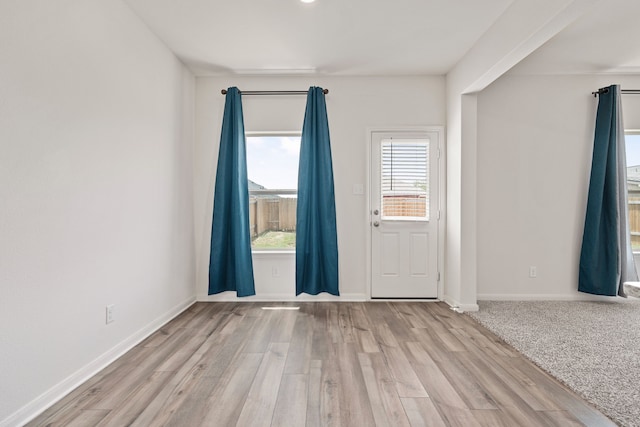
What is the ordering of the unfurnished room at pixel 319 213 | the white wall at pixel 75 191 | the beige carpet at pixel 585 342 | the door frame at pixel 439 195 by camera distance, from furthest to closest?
the door frame at pixel 439 195 → the beige carpet at pixel 585 342 → the unfurnished room at pixel 319 213 → the white wall at pixel 75 191

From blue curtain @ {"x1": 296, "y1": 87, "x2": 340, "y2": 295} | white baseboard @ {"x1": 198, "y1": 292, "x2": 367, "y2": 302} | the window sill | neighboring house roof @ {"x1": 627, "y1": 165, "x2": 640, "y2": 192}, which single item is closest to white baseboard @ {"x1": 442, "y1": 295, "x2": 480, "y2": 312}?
white baseboard @ {"x1": 198, "y1": 292, "x2": 367, "y2": 302}

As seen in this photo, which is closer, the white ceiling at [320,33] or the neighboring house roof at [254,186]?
the white ceiling at [320,33]

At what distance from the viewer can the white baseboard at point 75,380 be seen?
1599 mm

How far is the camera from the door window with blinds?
3.77 meters

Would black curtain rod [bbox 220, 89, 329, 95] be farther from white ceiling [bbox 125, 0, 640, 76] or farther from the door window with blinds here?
the door window with blinds

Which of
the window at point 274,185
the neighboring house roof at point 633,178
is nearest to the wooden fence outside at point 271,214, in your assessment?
the window at point 274,185

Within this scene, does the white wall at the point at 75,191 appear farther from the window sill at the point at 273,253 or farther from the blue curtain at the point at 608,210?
the blue curtain at the point at 608,210

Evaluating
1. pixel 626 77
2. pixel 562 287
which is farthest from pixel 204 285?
pixel 626 77

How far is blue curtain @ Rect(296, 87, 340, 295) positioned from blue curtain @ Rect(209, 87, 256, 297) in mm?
612

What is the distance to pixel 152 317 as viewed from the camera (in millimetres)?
2840

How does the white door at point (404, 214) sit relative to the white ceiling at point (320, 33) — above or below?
below

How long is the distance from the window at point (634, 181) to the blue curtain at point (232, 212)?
4520mm

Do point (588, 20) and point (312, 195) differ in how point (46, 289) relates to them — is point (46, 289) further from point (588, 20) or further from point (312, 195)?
point (588, 20)

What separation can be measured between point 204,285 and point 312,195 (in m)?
1.68
